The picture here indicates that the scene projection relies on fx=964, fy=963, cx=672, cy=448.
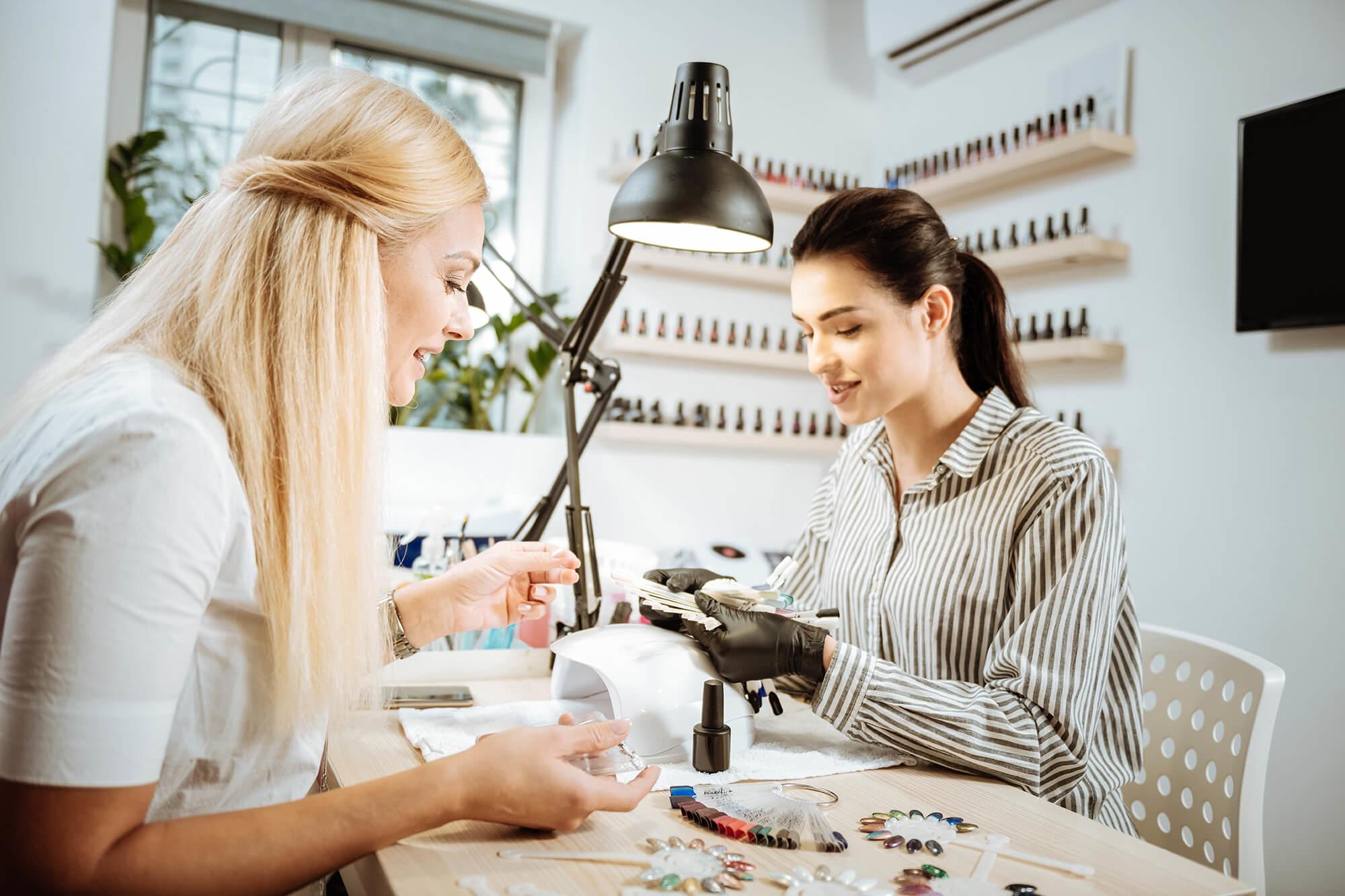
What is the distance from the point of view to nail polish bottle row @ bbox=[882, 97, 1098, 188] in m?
3.07

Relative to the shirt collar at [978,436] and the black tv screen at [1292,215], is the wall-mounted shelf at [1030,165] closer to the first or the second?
the black tv screen at [1292,215]

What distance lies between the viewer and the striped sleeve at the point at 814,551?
1.81m

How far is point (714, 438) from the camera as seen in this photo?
3.55 m

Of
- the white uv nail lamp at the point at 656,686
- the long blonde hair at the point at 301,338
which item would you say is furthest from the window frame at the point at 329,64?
the white uv nail lamp at the point at 656,686

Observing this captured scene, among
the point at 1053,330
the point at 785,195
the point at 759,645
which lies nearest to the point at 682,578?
the point at 759,645

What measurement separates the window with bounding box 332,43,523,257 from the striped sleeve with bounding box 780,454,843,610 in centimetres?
211

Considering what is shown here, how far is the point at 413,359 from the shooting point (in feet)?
3.55

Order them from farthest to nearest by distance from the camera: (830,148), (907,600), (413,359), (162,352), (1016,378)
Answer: (830,148) → (1016,378) → (907,600) → (413,359) → (162,352)

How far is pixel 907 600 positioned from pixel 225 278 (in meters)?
1.05

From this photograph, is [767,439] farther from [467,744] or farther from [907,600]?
[467,744]

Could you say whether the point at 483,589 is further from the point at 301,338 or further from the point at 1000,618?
the point at 1000,618

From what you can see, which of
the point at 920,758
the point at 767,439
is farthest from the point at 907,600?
the point at 767,439

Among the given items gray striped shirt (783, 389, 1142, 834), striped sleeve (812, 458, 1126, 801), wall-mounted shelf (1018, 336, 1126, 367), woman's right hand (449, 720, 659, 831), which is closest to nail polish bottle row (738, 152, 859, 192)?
wall-mounted shelf (1018, 336, 1126, 367)

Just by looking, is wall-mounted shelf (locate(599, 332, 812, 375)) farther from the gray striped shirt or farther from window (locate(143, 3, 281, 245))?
the gray striped shirt
